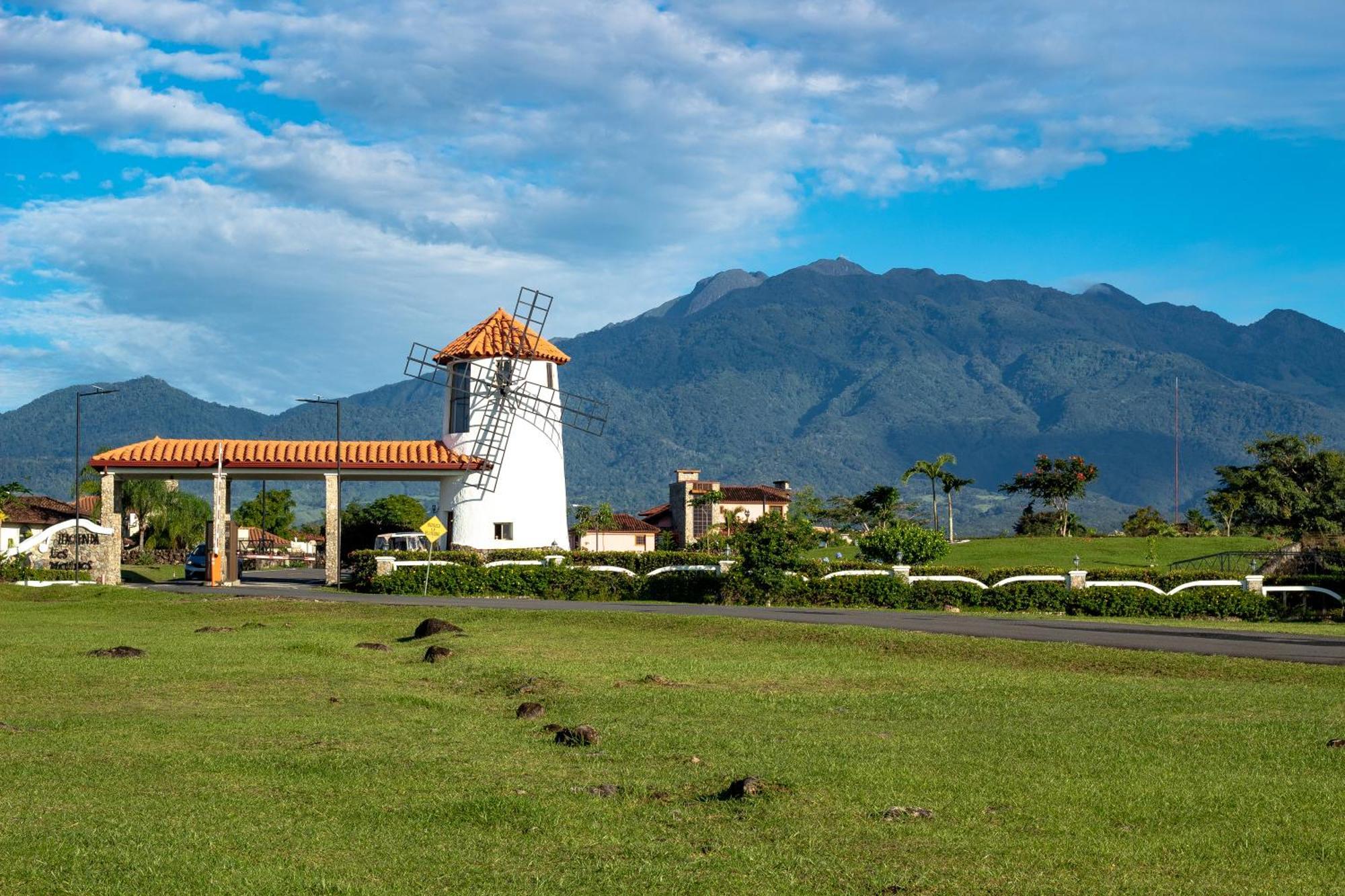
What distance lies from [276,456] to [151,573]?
17868mm

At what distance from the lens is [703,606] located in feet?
125

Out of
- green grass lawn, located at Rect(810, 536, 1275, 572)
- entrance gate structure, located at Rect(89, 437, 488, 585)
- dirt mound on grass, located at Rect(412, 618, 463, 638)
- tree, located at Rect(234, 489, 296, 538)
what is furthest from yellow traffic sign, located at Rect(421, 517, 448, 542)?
tree, located at Rect(234, 489, 296, 538)

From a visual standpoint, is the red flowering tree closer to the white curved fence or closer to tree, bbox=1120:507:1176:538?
tree, bbox=1120:507:1176:538

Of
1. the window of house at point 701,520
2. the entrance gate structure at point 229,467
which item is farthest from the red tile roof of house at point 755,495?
the entrance gate structure at point 229,467

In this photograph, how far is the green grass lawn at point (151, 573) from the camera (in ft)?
179

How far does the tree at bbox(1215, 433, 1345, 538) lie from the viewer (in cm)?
7950

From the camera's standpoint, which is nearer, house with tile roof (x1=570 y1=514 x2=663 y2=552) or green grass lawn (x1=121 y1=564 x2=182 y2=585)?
green grass lawn (x1=121 y1=564 x2=182 y2=585)

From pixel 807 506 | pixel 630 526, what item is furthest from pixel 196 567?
pixel 807 506

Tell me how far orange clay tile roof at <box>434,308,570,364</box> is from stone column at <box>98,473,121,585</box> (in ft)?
46.5

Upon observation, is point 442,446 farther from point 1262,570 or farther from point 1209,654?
point 1209,654

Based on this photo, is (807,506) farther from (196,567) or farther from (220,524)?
(220,524)

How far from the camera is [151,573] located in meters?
65.4

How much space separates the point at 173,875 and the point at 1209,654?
18.7 metres

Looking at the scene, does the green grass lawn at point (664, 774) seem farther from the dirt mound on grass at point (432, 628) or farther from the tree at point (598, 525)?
the tree at point (598, 525)
